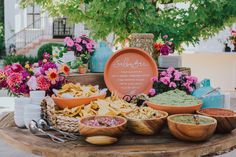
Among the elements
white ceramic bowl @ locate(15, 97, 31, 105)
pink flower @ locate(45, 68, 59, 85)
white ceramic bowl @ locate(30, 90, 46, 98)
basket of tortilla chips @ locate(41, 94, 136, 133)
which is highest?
pink flower @ locate(45, 68, 59, 85)

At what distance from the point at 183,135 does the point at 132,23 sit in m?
3.70

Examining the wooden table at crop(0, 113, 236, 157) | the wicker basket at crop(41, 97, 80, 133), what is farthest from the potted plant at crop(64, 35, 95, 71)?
the wooden table at crop(0, 113, 236, 157)

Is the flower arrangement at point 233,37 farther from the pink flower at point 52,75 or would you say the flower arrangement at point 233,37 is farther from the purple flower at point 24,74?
the purple flower at point 24,74

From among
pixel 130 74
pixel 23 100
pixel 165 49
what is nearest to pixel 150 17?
pixel 165 49

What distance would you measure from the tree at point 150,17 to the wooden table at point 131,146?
2863mm

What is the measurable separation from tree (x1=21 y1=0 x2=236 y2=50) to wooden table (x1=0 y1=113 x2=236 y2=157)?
2863 millimetres

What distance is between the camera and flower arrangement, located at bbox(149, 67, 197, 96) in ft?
8.53

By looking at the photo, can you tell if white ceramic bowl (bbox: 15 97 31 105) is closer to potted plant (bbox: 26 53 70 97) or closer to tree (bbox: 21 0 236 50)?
potted plant (bbox: 26 53 70 97)

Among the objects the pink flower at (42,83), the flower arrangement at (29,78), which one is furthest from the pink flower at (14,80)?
the pink flower at (42,83)

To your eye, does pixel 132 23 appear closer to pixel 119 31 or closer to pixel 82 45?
pixel 119 31

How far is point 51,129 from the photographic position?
1.97 m

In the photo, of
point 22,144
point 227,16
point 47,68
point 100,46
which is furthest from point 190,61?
point 22,144

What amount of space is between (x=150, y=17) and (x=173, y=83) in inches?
94.6

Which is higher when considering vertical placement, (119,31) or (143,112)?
(119,31)
